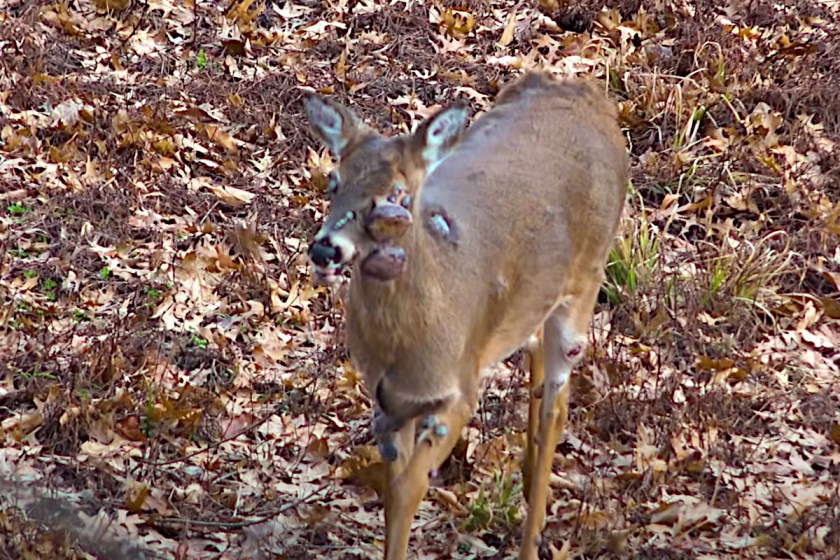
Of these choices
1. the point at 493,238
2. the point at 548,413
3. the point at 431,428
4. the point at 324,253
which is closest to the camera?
the point at 324,253

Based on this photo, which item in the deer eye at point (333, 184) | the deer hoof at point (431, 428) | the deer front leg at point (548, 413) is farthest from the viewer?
the deer front leg at point (548, 413)

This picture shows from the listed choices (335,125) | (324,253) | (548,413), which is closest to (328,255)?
(324,253)

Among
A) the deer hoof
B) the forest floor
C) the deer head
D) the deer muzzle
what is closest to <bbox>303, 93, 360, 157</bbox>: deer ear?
the deer head

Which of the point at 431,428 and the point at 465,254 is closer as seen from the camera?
the point at 431,428

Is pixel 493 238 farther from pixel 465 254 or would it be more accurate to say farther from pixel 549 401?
pixel 549 401

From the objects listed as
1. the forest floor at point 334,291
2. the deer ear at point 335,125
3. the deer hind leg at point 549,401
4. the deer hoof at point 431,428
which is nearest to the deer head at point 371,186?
the deer ear at point 335,125

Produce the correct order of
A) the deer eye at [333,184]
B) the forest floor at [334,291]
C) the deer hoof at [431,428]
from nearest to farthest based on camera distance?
the deer eye at [333,184] → the deer hoof at [431,428] → the forest floor at [334,291]

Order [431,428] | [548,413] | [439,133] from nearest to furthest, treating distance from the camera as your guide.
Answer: [439,133]
[431,428]
[548,413]

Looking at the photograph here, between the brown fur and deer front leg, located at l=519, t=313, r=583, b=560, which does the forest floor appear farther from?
the brown fur

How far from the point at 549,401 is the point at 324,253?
1932 mm

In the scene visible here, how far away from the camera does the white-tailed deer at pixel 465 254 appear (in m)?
4.54

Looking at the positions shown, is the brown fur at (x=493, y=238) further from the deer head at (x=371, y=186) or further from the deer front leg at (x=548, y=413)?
the deer front leg at (x=548, y=413)

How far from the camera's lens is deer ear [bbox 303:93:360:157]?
4664mm

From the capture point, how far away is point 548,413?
585cm
